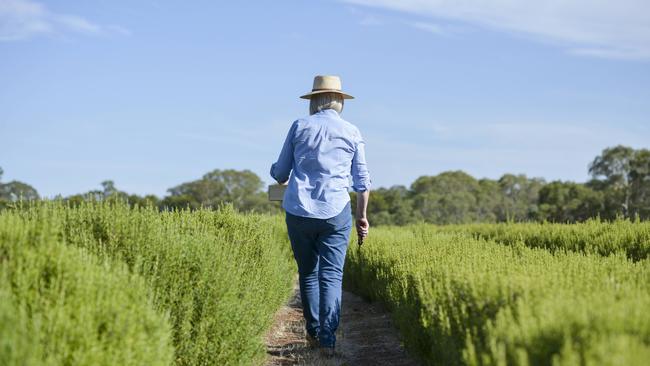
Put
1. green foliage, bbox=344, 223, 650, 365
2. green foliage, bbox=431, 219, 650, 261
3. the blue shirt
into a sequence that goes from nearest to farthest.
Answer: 1. green foliage, bbox=344, 223, 650, 365
2. the blue shirt
3. green foliage, bbox=431, 219, 650, 261

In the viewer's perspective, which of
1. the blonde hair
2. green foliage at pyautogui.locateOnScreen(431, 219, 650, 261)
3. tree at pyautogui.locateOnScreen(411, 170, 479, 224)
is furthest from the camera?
tree at pyautogui.locateOnScreen(411, 170, 479, 224)

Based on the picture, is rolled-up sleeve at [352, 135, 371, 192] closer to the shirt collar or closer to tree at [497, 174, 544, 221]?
the shirt collar

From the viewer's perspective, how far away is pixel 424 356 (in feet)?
17.9

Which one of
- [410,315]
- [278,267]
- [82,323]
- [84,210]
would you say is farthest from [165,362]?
[278,267]

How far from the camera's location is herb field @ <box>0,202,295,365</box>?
3.14 m

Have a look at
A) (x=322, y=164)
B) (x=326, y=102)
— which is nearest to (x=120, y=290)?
(x=322, y=164)

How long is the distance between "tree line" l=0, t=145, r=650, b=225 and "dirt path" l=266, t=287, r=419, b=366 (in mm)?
20976

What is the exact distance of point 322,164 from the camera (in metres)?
5.86

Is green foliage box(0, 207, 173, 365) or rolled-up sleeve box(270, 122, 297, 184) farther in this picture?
rolled-up sleeve box(270, 122, 297, 184)

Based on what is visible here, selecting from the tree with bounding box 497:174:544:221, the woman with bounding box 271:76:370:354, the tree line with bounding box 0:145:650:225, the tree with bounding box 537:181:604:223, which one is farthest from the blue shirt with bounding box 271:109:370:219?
the tree with bounding box 497:174:544:221

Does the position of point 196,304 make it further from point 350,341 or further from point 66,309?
point 350,341

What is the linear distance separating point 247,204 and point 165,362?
6577 centimetres

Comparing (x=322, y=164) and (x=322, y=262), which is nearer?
(x=322, y=164)

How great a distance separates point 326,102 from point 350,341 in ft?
9.63
